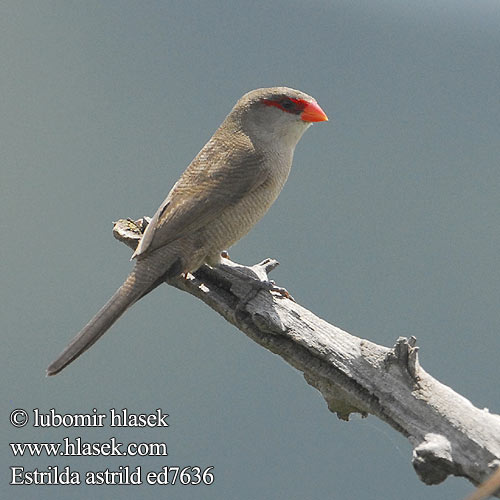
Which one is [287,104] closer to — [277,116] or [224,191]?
[277,116]

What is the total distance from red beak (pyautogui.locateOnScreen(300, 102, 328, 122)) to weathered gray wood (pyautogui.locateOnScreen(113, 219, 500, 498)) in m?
1.00

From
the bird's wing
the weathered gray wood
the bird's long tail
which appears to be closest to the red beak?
the bird's wing

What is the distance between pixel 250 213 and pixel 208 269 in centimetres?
A: 48

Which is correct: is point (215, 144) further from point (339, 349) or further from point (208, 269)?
point (339, 349)

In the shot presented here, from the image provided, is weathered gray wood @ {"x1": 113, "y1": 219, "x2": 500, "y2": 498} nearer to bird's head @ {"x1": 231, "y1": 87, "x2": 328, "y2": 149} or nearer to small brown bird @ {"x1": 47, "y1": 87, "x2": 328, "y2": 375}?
small brown bird @ {"x1": 47, "y1": 87, "x2": 328, "y2": 375}

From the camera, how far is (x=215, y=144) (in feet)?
14.2

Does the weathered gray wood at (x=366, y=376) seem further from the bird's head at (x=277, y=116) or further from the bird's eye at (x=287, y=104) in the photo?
the bird's eye at (x=287, y=104)

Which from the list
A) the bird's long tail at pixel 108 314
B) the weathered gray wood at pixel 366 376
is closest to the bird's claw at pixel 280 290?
the weathered gray wood at pixel 366 376

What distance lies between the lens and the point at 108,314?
143 inches

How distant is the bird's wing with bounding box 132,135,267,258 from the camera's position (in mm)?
3955

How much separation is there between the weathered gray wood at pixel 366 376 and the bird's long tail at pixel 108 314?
0.53m

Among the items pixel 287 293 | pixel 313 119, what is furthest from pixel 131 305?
pixel 313 119

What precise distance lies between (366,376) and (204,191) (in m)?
1.38

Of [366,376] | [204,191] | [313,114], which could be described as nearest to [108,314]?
[204,191]
